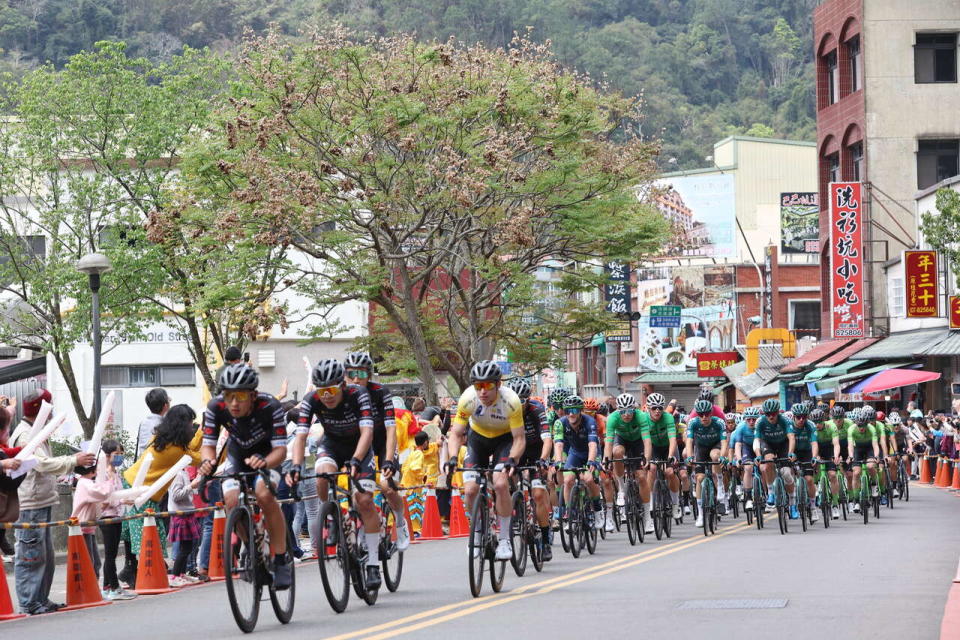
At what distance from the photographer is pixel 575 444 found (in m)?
18.8

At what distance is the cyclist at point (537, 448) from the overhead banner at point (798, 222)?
60955mm

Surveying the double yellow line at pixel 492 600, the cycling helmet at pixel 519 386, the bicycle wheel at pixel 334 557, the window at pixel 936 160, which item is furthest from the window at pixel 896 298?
the bicycle wheel at pixel 334 557

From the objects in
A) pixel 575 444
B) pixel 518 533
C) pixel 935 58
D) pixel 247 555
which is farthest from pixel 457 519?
pixel 935 58

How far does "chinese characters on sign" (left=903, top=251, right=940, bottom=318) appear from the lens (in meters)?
43.5

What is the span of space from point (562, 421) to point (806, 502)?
5.92 m

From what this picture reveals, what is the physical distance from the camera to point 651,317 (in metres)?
70.3

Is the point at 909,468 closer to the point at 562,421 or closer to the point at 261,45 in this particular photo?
the point at 261,45

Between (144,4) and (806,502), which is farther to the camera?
(144,4)

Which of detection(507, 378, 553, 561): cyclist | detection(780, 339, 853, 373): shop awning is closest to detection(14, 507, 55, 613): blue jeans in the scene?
detection(507, 378, 553, 561): cyclist

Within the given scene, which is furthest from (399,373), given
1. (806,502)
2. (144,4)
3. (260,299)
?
(144,4)

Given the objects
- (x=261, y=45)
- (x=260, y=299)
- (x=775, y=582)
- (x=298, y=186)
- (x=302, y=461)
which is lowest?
(x=775, y=582)

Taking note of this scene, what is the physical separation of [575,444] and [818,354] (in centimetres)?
3766

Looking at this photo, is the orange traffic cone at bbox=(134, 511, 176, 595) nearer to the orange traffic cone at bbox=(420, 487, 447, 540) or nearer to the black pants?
the black pants

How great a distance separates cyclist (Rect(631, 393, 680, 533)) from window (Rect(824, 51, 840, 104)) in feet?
123
